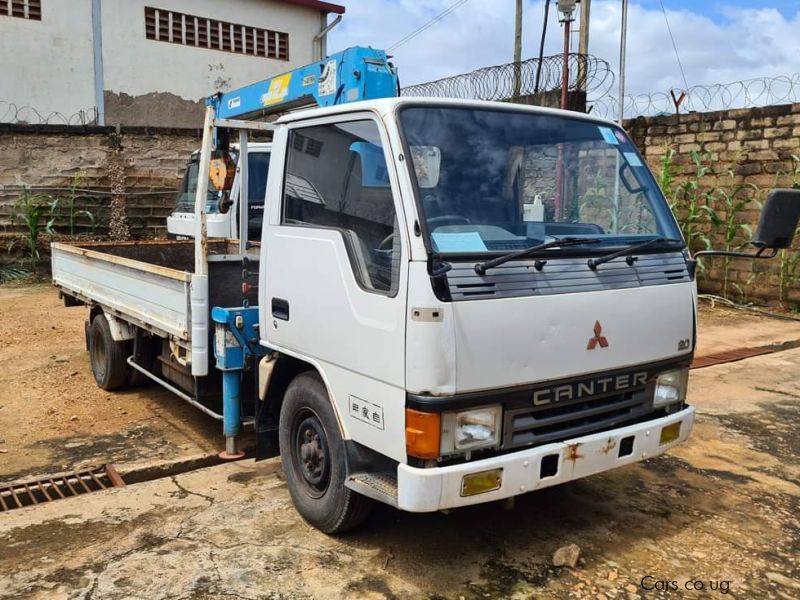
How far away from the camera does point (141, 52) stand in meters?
16.6

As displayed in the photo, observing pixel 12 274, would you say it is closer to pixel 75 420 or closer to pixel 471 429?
pixel 75 420

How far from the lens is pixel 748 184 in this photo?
10.5 meters

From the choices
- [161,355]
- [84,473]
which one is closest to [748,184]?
[161,355]

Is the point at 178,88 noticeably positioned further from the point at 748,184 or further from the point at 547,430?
the point at 547,430

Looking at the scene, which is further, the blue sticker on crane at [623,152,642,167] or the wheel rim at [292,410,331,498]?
the blue sticker on crane at [623,152,642,167]

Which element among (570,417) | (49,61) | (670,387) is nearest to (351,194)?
(570,417)

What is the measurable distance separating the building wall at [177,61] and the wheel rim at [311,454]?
49.0 feet

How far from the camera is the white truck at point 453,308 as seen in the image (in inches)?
113

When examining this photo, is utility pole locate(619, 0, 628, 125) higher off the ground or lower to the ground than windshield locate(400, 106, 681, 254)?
higher

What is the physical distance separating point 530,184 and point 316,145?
3.63 feet

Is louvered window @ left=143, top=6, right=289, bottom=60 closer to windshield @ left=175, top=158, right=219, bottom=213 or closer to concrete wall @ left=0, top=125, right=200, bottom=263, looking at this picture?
concrete wall @ left=0, top=125, right=200, bottom=263

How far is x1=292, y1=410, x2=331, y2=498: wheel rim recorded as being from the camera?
347cm

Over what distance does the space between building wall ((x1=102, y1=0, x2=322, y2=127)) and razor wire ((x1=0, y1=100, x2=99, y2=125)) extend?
0.40 m

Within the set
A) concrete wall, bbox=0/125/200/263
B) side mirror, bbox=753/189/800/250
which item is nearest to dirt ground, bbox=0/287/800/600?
side mirror, bbox=753/189/800/250
